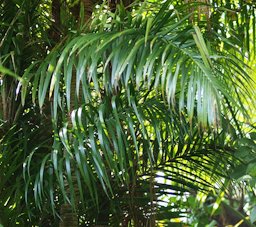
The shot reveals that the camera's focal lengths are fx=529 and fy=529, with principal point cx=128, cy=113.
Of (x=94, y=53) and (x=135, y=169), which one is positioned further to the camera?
(x=135, y=169)

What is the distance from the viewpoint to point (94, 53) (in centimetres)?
150

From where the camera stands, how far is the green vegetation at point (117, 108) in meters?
1.48

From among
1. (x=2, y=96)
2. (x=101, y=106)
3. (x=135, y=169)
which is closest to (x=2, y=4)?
(x=2, y=96)

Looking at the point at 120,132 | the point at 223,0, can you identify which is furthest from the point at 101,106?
the point at 223,0

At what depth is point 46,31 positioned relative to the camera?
2084 mm

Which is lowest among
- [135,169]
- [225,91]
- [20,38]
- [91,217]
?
[91,217]

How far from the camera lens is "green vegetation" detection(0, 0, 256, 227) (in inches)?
58.3

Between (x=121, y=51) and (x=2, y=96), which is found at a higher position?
(x=121, y=51)

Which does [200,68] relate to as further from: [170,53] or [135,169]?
[135,169]

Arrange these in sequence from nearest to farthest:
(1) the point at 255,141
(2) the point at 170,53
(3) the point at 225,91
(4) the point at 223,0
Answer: (3) the point at 225,91
(2) the point at 170,53
(1) the point at 255,141
(4) the point at 223,0

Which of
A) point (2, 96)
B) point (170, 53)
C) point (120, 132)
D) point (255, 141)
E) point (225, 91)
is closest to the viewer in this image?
point (225, 91)

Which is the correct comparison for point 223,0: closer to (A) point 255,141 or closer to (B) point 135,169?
(A) point 255,141

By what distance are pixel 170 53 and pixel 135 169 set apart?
624mm

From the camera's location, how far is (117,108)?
177 centimetres
